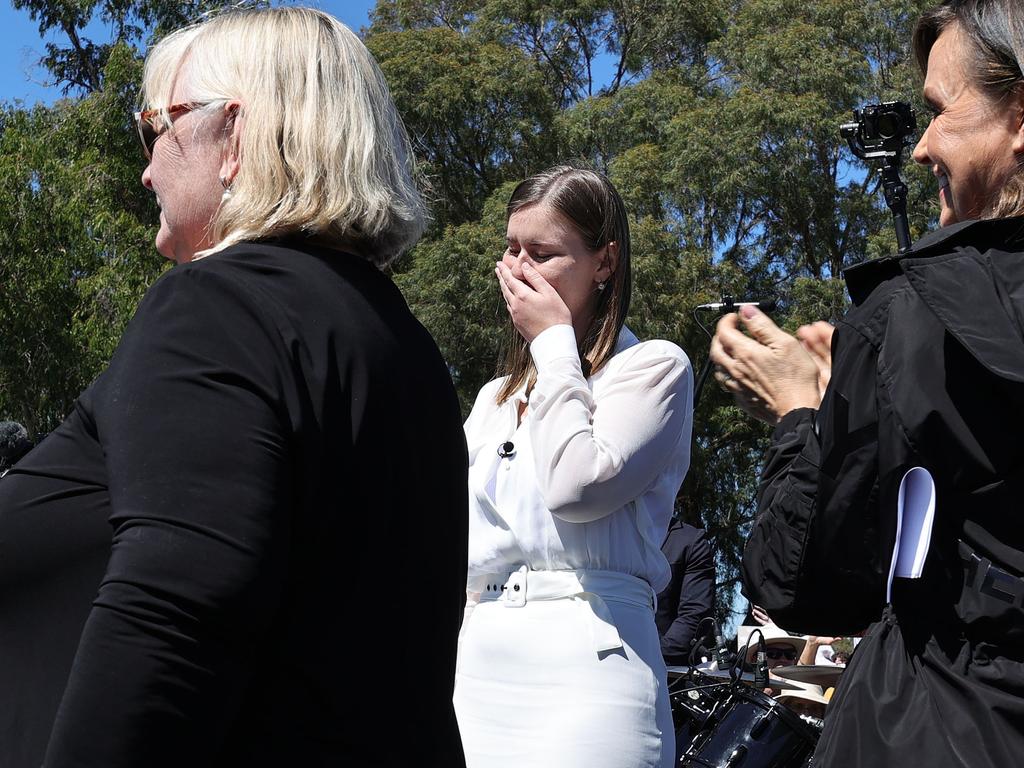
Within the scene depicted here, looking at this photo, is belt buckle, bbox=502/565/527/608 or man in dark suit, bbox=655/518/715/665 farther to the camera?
man in dark suit, bbox=655/518/715/665

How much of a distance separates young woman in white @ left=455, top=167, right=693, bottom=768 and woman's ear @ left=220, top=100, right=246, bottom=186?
957 mm

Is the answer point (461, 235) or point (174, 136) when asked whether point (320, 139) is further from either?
point (461, 235)

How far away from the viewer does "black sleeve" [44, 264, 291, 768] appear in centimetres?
110

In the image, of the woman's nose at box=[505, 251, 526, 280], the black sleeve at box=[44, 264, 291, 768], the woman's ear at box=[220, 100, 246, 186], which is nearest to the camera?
the black sleeve at box=[44, 264, 291, 768]

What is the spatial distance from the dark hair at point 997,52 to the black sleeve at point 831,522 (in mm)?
282

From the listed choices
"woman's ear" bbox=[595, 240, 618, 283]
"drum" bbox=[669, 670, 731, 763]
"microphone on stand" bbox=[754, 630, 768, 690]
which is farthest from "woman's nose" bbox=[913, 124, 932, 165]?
"microphone on stand" bbox=[754, 630, 768, 690]

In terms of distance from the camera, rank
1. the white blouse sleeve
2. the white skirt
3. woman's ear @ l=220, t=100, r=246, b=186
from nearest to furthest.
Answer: woman's ear @ l=220, t=100, r=246, b=186 → the white skirt → the white blouse sleeve

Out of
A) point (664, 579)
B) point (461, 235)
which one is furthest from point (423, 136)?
point (664, 579)

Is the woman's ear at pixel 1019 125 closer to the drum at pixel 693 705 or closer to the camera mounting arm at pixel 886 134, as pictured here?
the camera mounting arm at pixel 886 134

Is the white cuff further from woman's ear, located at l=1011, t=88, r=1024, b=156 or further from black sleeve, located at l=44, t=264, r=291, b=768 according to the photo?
black sleeve, located at l=44, t=264, r=291, b=768

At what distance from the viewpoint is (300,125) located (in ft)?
4.67

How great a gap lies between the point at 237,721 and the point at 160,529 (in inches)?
8.1

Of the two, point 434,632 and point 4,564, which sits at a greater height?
point 4,564

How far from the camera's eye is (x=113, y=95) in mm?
16859
